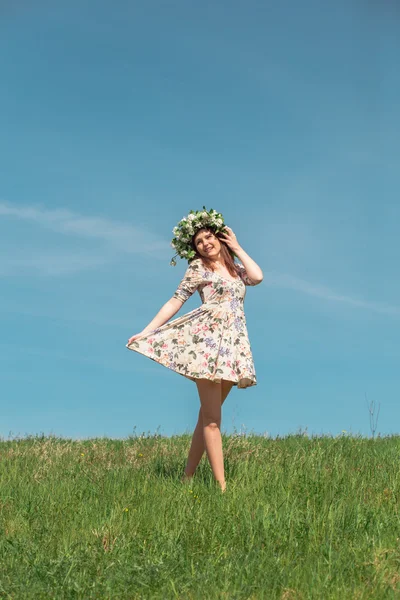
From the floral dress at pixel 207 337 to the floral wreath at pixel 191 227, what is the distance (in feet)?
0.91

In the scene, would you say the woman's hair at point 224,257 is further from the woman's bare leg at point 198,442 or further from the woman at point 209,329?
the woman's bare leg at point 198,442

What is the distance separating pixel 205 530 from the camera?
593cm

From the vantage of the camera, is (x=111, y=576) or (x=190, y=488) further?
(x=190, y=488)

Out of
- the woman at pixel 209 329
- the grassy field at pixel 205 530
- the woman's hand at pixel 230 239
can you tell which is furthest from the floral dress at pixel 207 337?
the grassy field at pixel 205 530

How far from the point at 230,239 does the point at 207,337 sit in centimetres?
122

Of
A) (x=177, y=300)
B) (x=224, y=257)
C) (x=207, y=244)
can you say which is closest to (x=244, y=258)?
(x=224, y=257)

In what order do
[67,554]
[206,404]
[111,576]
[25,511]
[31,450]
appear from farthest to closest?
1. [31,450]
2. [206,404]
3. [25,511]
4. [67,554]
5. [111,576]

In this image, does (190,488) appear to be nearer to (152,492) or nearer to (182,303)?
(152,492)

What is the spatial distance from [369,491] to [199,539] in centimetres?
254

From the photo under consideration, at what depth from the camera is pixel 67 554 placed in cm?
551

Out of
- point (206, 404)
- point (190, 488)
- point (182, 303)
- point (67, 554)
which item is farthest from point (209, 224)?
point (67, 554)

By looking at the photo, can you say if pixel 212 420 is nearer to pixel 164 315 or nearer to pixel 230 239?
pixel 164 315

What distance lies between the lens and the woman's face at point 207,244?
8078 mm

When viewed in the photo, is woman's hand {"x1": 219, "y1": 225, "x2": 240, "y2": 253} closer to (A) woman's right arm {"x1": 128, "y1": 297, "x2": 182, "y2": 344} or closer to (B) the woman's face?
(B) the woman's face
